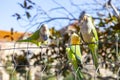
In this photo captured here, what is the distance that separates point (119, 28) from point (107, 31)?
0.40 meters

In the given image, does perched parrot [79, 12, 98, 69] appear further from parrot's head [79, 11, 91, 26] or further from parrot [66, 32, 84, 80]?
parrot [66, 32, 84, 80]

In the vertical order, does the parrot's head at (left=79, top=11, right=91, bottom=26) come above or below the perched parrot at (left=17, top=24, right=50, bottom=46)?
above

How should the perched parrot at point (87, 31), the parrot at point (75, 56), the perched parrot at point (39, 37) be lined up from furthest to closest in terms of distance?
the perched parrot at point (39, 37), the perched parrot at point (87, 31), the parrot at point (75, 56)

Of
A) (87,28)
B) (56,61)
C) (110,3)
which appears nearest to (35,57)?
(56,61)

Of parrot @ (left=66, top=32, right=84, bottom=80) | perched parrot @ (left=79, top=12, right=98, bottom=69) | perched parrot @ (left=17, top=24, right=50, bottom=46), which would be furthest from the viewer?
perched parrot @ (left=17, top=24, right=50, bottom=46)

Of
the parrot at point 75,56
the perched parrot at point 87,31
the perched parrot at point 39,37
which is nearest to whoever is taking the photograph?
the parrot at point 75,56

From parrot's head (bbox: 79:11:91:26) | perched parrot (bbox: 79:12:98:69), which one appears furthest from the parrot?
parrot's head (bbox: 79:11:91:26)

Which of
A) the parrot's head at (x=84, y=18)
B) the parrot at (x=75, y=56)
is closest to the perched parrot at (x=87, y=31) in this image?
the parrot's head at (x=84, y=18)

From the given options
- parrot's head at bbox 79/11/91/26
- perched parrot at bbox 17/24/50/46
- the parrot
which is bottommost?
the parrot

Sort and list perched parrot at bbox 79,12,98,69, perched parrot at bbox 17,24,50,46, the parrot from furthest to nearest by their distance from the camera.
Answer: perched parrot at bbox 17,24,50,46, perched parrot at bbox 79,12,98,69, the parrot

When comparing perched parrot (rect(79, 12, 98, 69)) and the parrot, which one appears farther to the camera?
perched parrot (rect(79, 12, 98, 69))

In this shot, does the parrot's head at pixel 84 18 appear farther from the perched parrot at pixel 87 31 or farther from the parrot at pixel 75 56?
the parrot at pixel 75 56

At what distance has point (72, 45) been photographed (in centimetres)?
172

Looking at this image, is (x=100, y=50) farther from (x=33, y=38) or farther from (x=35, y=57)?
(x=33, y=38)
